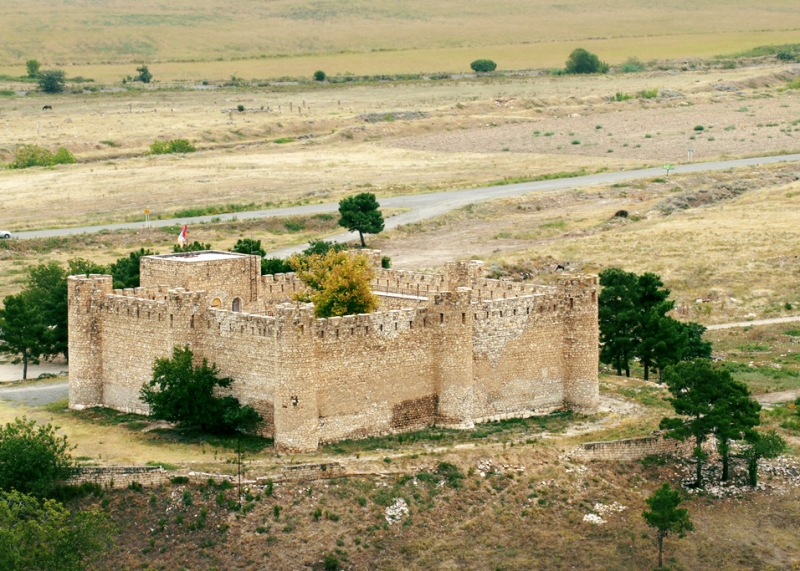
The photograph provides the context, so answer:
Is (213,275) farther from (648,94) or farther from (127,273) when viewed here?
(648,94)

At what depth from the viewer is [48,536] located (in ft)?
152

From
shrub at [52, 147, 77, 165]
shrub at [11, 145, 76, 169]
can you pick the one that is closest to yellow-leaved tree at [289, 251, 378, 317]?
shrub at [11, 145, 76, 169]

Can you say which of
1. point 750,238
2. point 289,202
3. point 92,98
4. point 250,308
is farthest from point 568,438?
point 92,98

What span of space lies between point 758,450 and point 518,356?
811 centimetres

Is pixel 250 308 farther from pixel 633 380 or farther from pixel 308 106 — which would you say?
pixel 308 106

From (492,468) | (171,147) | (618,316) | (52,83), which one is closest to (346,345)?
(492,468)

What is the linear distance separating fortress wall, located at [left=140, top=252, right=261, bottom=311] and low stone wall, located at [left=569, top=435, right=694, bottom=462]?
12.7 meters

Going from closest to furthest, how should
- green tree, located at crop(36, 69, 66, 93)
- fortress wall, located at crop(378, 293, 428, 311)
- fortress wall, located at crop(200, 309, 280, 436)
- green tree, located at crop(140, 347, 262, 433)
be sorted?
fortress wall, located at crop(200, 309, 280, 436)
green tree, located at crop(140, 347, 262, 433)
fortress wall, located at crop(378, 293, 428, 311)
green tree, located at crop(36, 69, 66, 93)

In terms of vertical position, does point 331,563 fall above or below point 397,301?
below

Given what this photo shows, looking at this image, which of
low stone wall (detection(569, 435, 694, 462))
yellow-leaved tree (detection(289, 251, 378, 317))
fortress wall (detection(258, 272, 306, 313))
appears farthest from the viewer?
fortress wall (detection(258, 272, 306, 313))

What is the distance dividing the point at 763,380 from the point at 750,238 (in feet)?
95.8

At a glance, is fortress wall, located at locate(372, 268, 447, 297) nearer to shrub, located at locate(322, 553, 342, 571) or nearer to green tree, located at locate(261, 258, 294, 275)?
green tree, located at locate(261, 258, 294, 275)

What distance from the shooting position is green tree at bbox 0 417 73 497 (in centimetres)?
5019

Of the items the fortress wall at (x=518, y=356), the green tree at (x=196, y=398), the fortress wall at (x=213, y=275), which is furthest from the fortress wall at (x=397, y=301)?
the green tree at (x=196, y=398)
